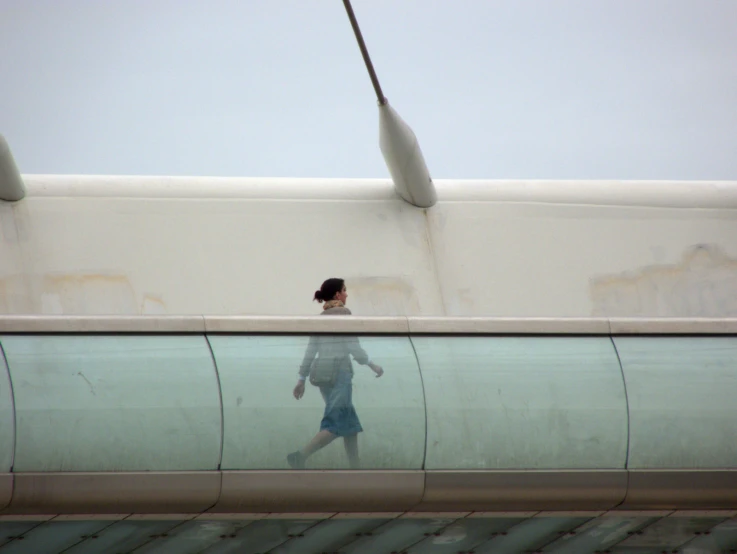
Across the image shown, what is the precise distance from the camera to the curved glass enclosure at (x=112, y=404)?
7227mm

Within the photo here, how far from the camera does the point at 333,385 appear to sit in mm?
7766

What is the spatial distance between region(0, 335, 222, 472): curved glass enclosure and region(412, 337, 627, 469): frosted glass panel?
1.73 meters

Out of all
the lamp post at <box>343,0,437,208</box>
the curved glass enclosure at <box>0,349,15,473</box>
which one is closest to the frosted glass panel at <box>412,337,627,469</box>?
the curved glass enclosure at <box>0,349,15,473</box>

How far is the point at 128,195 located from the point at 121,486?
5.57 m

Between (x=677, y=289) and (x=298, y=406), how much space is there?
671 centimetres

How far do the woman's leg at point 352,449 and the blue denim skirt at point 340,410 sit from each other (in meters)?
0.04

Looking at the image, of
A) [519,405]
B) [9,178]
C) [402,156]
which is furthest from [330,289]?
→ [9,178]

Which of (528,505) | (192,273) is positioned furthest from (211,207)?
(528,505)

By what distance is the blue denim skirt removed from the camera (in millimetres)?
7703

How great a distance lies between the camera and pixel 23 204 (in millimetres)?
11992

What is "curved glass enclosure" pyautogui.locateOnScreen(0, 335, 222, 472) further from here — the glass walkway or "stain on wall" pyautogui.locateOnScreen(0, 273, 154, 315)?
"stain on wall" pyautogui.locateOnScreen(0, 273, 154, 315)

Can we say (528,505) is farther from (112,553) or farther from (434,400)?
(112,553)

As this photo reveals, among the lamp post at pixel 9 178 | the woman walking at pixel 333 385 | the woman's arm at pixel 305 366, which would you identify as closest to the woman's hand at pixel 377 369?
the woman walking at pixel 333 385

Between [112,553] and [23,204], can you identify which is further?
[23,204]
